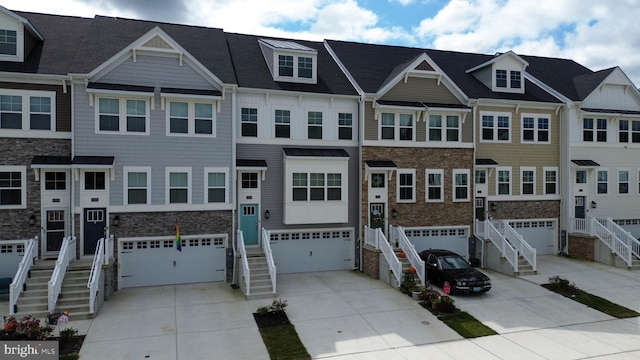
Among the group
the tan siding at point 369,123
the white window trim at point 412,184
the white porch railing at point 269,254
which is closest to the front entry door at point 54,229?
the white porch railing at point 269,254

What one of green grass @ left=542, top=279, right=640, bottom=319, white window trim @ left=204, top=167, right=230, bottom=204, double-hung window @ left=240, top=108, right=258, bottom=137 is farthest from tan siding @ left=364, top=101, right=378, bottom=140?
green grass @ left=542, top=279, right=640, bottom=319

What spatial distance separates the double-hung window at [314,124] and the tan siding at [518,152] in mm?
9017

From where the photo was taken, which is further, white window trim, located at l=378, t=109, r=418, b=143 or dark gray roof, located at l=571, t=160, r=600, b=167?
dark gray roof, located at l=571, t=160, r=600, b=167

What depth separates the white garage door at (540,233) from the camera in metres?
23.9

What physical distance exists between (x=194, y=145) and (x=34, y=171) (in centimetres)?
617

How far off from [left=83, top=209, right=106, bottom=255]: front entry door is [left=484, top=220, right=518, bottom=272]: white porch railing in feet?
59.0

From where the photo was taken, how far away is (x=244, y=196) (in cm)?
1948

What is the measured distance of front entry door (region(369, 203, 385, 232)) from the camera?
21.0 meters

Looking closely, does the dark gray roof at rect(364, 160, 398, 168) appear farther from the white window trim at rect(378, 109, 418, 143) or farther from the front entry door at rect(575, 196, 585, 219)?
the front entry door at rect(575, 196, 585, 219)

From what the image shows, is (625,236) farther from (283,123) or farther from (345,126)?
(283,123)

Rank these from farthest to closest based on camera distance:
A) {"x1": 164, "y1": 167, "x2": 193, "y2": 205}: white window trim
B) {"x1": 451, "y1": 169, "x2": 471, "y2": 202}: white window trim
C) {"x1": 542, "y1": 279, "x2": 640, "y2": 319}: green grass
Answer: {"x1": 451, "y1": 169, "x2": 471, "y2": 202}: white window trim
{"x1": 164, "y1": 167, "x2": 193, "y2": 205}: white window trim
{"x1": 542, "y1": 279, "x2": 640, "y2": 319}: green grass

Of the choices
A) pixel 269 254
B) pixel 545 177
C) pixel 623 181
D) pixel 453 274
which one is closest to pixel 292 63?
pixel 269 254

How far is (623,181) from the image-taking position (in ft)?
82.5

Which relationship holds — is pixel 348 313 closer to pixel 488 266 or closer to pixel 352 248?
pixel 352 248
